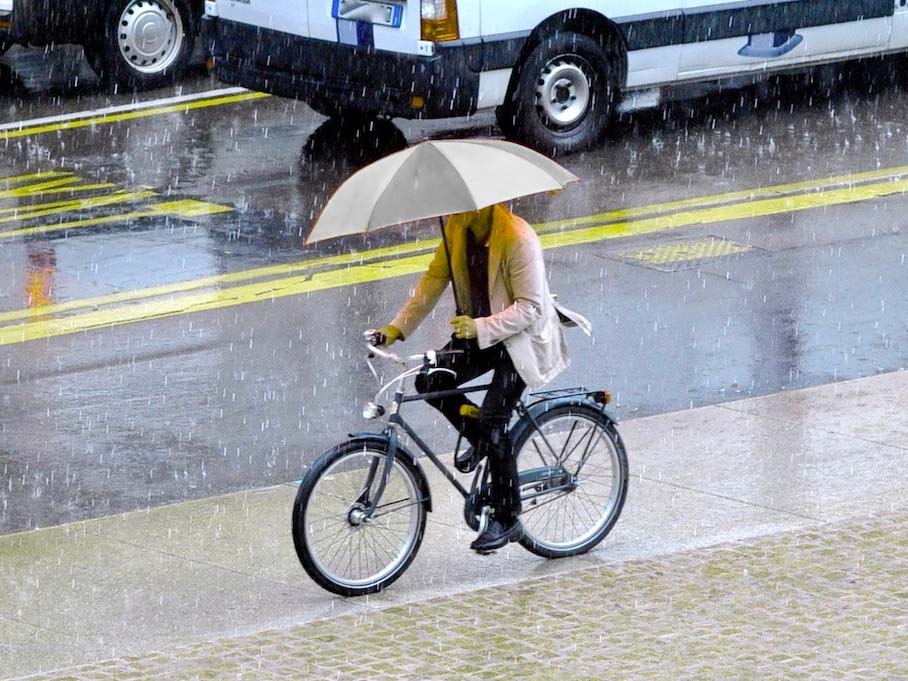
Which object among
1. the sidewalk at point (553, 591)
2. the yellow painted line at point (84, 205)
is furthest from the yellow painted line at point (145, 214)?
the sidewalk at point (553, 591)

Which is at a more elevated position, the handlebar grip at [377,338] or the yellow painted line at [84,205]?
the handlebar grip at [377,338]

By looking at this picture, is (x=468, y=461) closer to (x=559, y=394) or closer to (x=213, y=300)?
(x=559, y=394)

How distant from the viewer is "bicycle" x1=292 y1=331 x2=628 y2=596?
23.1 ft

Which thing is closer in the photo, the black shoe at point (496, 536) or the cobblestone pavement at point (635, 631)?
the cobblestone pavement at point (635, 631)

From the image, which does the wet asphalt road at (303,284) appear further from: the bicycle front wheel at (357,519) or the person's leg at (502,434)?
the person's leg at (502,434)

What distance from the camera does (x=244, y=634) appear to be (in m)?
6.65

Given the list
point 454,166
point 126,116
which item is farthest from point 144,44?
point 454,166

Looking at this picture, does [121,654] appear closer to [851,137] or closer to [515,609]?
[515,609]

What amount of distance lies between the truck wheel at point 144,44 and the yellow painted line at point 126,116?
74 centimetres

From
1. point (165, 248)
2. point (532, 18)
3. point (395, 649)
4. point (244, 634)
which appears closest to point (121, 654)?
point (244, 634)

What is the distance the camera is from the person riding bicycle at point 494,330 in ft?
23.3

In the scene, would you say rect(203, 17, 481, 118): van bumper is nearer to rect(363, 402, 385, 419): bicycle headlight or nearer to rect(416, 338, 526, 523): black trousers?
rect(416, 338, 526, 523): black trousers

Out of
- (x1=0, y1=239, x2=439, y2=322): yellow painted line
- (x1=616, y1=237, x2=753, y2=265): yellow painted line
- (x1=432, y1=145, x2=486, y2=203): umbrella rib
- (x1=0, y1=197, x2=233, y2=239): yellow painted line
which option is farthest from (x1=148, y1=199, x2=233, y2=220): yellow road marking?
(x1=432, y1=145, x2=486, y2=203): umbrella rib

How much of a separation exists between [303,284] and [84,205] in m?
2.60
